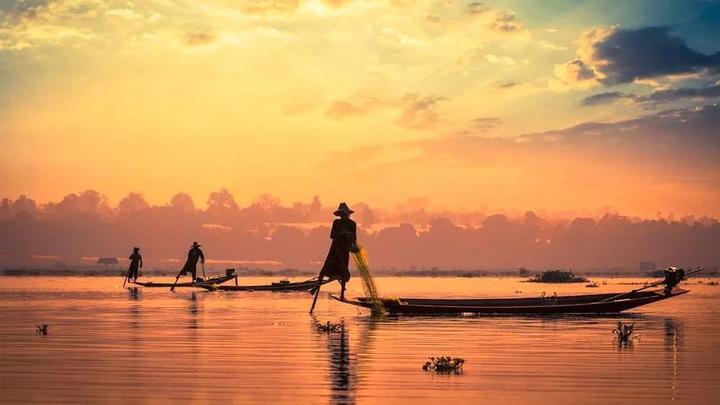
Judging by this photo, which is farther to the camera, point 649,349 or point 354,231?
point 354,231

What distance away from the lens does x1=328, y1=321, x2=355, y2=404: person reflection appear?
44.4 ft

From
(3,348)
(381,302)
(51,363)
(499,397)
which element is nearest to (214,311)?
(381,302)

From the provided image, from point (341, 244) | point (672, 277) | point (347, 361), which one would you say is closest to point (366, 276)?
point (341, 244)

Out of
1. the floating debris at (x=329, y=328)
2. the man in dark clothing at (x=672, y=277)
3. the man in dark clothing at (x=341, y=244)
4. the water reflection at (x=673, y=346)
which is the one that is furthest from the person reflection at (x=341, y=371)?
the man in dark clothing at (x=672, y=277)

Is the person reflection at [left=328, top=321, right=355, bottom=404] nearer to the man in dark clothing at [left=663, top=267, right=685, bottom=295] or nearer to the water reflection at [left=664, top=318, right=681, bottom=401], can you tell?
the water reflection at [left=664, top=318, right=681, bottom=401]

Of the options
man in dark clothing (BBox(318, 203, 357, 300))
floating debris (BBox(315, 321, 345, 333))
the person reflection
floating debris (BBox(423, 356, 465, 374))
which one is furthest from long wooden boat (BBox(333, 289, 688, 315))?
floating debris (BBox(423, 356, 465, 374))

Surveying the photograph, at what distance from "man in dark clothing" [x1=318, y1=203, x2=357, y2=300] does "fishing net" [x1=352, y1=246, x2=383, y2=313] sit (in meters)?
0.36

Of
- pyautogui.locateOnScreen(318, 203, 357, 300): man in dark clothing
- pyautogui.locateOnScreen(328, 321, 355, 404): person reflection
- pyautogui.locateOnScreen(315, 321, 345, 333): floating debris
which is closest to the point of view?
pyautogui.locateOnScreen(328, 321, 355, 404): person reflection

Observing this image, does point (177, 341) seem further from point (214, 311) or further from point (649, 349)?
point (214, 311)

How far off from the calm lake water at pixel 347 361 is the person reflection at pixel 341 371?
2cm

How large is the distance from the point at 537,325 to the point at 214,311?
46.7 feet

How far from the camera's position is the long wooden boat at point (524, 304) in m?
34.5

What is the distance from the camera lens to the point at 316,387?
14484 millimetres

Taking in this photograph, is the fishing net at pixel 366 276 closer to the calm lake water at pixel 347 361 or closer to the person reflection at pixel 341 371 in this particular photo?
the calm lake water at pixel 347 361
